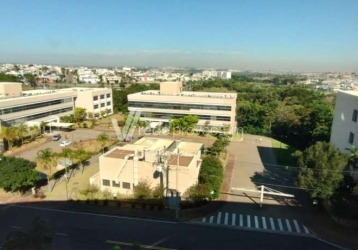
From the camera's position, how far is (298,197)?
67.2 ft

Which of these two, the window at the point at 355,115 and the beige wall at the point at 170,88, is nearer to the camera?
the window at the point at 355,115

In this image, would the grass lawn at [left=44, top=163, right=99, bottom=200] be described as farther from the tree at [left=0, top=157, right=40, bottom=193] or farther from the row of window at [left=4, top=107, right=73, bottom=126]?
the row of window at [left=4, top=107, right=73, bottom=126]

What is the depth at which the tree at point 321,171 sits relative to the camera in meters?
16.8

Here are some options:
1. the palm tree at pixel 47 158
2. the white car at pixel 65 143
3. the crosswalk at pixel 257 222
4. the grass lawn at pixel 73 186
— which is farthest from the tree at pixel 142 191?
the white car at pixel 65 143

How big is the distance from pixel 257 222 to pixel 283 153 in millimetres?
17834

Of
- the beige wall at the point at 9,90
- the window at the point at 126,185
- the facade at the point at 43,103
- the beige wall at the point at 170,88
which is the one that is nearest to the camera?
the window at the point at 126,185

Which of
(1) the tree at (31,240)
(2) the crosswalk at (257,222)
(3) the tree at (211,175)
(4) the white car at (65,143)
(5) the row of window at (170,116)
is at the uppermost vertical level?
(1) the tree at (31,240)

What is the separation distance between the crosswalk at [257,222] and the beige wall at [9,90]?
3800cm

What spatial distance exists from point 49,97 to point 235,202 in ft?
115

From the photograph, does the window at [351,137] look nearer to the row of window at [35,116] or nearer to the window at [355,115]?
the window at [355,115]

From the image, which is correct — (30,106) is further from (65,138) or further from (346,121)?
(346,121)

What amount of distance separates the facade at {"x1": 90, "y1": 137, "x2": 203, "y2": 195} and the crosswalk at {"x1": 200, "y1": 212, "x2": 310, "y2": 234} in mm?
3105

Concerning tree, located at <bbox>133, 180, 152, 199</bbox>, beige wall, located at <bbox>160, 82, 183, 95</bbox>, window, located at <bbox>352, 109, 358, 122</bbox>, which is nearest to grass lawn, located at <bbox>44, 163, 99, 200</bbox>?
tree, located at <bbox>133, 180, 152, 199</bbox>

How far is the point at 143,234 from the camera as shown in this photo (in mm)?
15656
